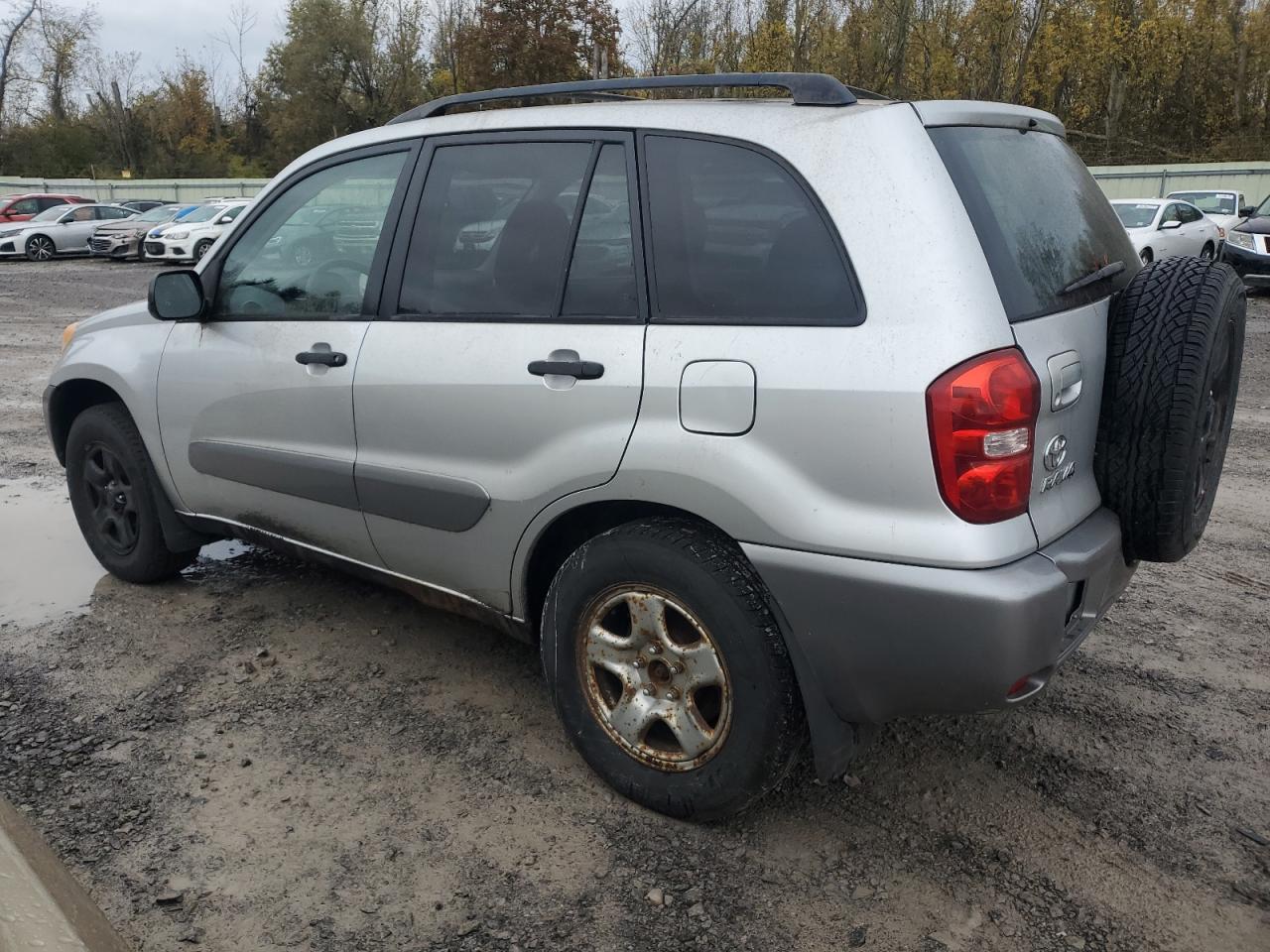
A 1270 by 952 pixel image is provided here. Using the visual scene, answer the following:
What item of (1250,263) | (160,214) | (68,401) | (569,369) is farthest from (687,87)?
(160,214)

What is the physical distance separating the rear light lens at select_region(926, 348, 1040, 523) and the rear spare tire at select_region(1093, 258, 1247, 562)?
1.61 feet

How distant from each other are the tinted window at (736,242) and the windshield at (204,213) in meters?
25.3

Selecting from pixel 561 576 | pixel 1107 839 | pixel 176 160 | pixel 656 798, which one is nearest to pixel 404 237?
pixel 561 576

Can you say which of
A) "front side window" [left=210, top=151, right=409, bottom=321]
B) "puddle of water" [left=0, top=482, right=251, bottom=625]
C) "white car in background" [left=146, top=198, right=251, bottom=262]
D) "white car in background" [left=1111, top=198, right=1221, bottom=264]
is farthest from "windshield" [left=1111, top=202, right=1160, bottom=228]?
"white car in background" [left=146, top=198, right=251, bottom=262]

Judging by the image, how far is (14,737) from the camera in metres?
3.32

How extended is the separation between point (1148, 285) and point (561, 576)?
1.69 meters

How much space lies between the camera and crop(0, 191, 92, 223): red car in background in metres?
29.2

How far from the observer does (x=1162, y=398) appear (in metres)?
2.62

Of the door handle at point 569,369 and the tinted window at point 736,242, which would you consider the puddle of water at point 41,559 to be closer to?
the door handle at point 569,369

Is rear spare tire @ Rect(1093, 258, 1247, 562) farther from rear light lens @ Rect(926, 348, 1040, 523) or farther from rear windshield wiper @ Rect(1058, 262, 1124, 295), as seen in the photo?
rear light lens @ Rect(926, 348, 1040, 523)

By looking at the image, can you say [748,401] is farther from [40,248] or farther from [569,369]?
[40,248]

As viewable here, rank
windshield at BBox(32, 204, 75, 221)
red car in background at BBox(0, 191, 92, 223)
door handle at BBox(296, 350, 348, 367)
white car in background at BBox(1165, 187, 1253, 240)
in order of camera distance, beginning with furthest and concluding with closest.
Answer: red car in background at BBox(0, 191, 92, 223)
windshield at BBox(32, 204, 75, 221)
white car in background at BBox(1165, 187, 1253, 240)
door handle at BBox(296, 350, 348, 367)

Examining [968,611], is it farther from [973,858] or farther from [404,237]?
[404,237]

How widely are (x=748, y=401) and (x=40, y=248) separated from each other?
96.5ft
